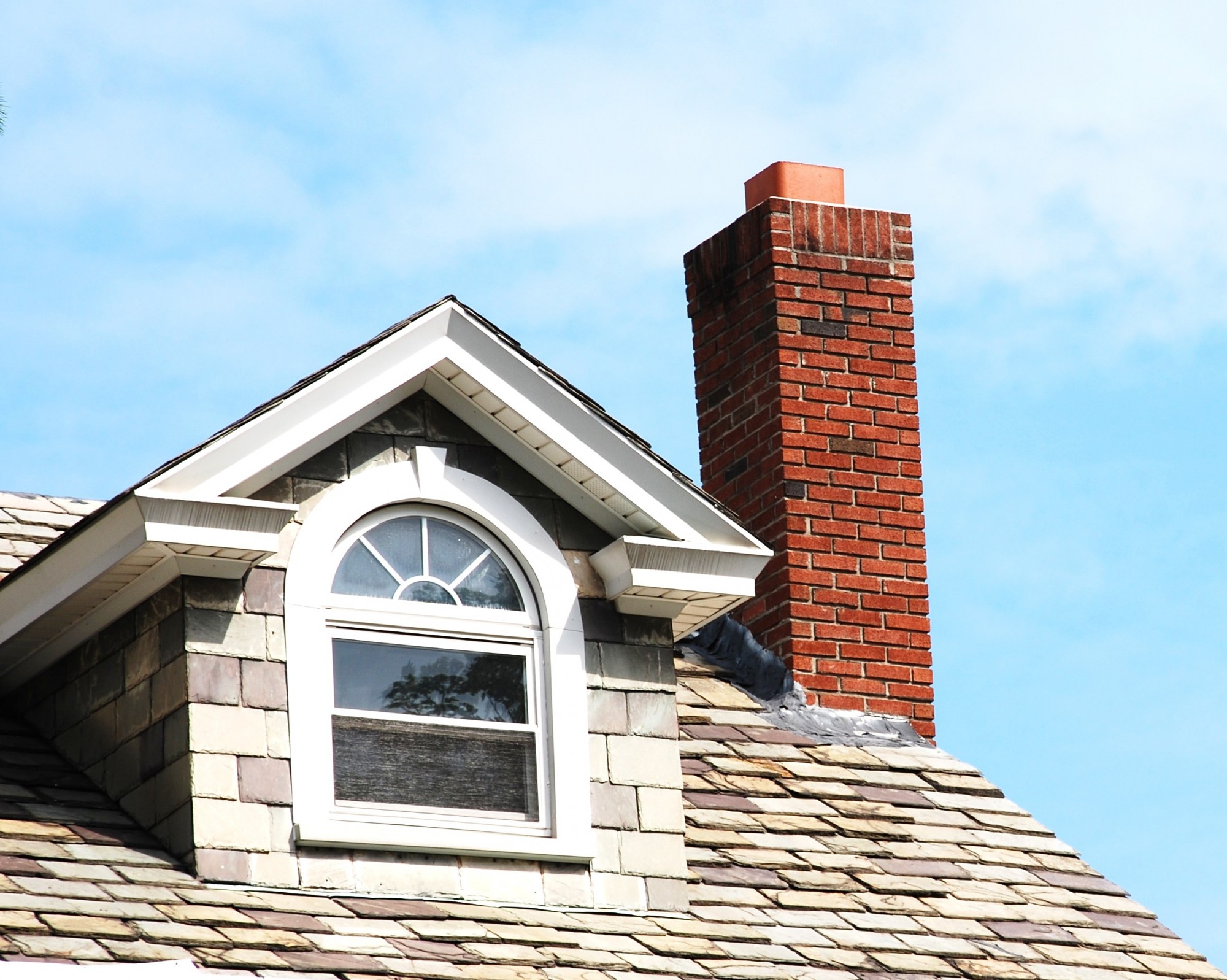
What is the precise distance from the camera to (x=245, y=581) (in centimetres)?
826

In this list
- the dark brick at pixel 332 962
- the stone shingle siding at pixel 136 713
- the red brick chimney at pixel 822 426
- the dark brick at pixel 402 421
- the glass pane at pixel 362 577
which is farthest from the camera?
the red brick chimney at pixel 822 426

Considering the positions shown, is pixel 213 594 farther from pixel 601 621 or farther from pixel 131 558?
pixel 601 621

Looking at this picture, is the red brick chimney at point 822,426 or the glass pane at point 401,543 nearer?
the glass pane at point 401,543

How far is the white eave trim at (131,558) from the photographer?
312 inches

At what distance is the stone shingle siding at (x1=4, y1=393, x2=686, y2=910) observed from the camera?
7.89 m

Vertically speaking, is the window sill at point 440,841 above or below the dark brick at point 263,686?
below

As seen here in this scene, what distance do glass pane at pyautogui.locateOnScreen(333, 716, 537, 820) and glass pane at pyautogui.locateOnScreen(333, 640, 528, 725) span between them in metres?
0.08

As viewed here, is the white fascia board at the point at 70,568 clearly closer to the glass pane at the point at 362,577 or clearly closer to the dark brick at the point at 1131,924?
the glass pane at the point at 362,577

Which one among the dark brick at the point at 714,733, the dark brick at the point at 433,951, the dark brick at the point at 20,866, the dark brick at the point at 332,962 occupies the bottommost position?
the dark brick at the point at 332,962

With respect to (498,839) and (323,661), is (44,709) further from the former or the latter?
(498,839)

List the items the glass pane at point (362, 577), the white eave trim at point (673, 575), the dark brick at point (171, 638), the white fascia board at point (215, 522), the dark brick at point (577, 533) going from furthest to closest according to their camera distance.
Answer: the dark brick at point (577, 533), the white eave trim at point (673, 575), the glass pane at point (362, 577), the dark brick at point (171, 638), the white fascia board at point (215, 522)

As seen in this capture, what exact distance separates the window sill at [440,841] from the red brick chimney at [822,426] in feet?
9.71

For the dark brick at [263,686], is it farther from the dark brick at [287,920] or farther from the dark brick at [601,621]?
the dark brick at [601,621]

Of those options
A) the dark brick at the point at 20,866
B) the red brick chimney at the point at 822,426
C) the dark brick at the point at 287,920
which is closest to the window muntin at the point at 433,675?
the dark brick at the point at 287,920
